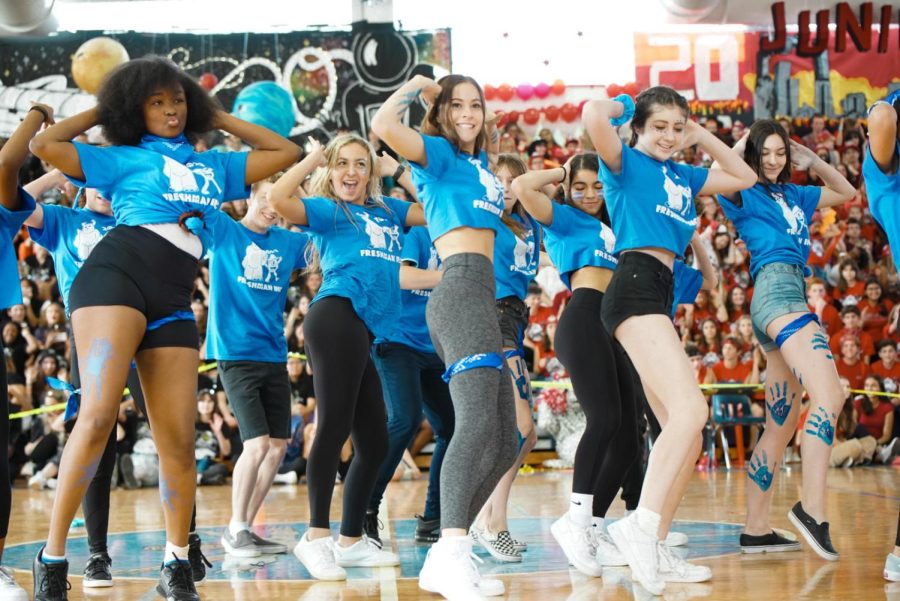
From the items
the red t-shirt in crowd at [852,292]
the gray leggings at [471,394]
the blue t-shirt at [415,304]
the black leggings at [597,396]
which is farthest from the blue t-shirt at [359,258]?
the red t-shirt in crowd at [852,292]

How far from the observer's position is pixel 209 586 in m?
4.05

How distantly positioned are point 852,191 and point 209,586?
137 inches

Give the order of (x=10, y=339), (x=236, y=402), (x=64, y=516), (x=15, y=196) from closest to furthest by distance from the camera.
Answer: (x=64, y=516)
(x=15, y=196)
(x=236, y=402)
(x=10, y=339)

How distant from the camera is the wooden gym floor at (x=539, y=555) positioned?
3.70 m

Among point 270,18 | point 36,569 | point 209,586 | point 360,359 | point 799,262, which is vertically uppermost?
point 270,18

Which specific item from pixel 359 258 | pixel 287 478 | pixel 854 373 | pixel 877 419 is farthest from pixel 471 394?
pixel 854 373

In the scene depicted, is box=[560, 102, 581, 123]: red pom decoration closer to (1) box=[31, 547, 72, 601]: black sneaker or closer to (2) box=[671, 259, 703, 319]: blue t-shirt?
(2) box=[671, 259, 703, 319]: blue t-shirt

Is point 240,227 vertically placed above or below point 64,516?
above

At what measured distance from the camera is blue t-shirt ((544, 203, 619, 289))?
454 cm

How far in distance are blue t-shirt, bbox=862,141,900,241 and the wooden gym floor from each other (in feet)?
4.20

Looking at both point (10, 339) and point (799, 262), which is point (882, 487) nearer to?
point (799, 262)

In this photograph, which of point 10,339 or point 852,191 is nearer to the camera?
point 852,191

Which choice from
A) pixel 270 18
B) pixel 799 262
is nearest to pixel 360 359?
pixel 799 262

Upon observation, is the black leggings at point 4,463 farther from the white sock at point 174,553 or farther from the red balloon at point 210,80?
the red balloon at point 210,80
